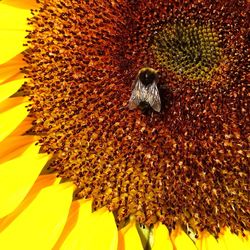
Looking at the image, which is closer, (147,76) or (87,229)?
(147,76)

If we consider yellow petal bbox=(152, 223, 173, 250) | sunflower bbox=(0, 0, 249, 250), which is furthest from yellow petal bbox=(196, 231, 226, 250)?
yellow petal bbox=(152, 223, 173, 250)

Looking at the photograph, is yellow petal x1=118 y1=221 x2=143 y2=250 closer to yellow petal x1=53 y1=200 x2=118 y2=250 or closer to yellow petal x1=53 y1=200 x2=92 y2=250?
yellow petal x1=53 y1=200 x2=118 y2=250

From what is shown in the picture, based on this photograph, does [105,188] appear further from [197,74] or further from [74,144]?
[197,74]

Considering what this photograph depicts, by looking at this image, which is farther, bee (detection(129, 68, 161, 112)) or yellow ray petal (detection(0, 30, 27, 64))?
yellow ray petal (detection(0, 30, 27, 64))

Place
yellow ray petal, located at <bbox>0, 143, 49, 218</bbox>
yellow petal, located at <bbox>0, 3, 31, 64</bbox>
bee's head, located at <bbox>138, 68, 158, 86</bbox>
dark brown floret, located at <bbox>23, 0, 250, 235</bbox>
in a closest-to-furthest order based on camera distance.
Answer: bee's head, located at <bbox>138, 68, 158, 86</bbox>, dark brown floret, located at <bbox>23, 0, 250, 235</bbox>, yellow ray petal, located at <bbox>0, 143, 49, 218</bbox>, yellow petal, located at <bbox>0, 3, 31, 64</bbox>

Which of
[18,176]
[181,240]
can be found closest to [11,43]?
[18,176]

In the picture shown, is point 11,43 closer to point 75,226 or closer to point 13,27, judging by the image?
point 13,27
